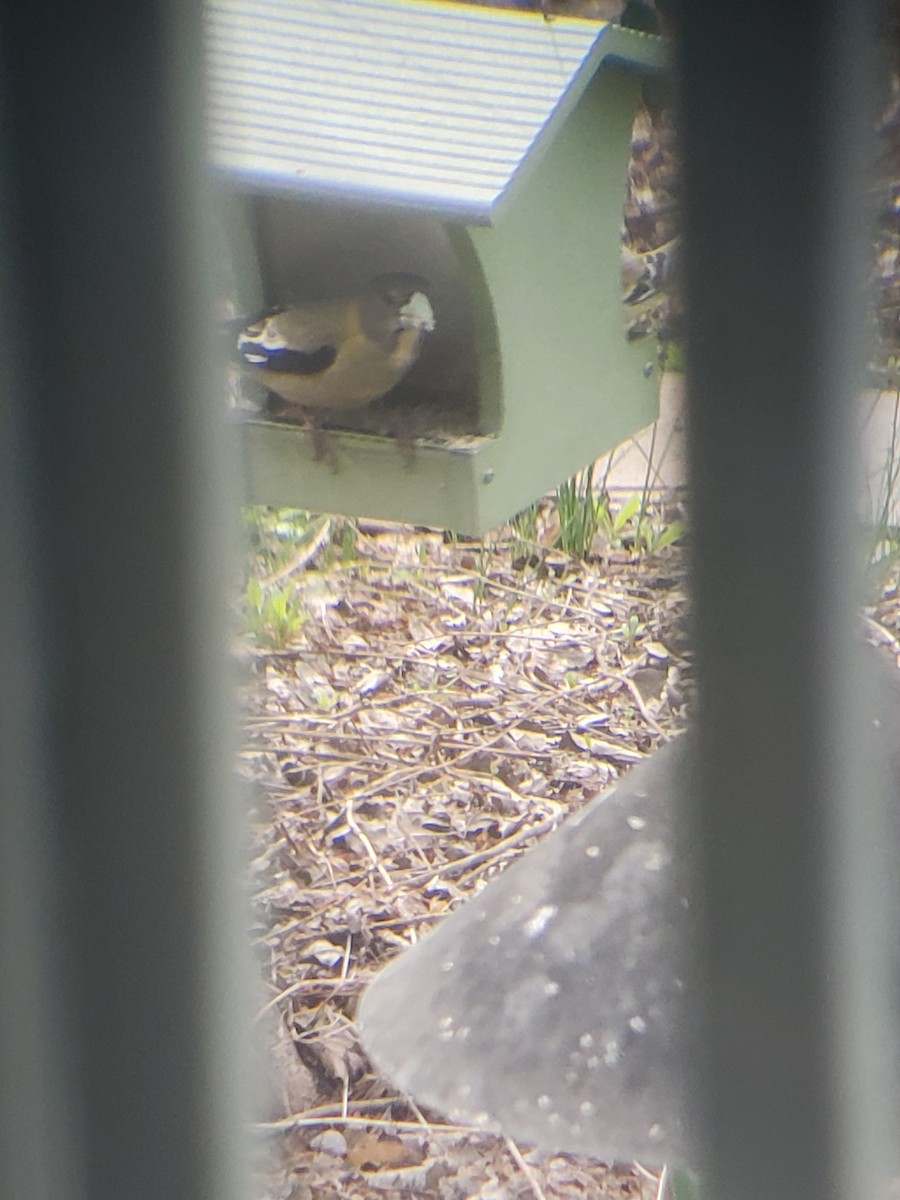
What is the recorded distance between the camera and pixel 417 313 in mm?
2273

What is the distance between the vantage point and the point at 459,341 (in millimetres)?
2287

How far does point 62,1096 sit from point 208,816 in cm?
12

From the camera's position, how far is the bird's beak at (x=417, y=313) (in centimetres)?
225

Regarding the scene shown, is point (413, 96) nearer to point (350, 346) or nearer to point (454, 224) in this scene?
point (454, 224)

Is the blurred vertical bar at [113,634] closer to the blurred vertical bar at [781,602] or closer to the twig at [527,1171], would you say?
the blurred vertical bar at [781,602]

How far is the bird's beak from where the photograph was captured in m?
2.25

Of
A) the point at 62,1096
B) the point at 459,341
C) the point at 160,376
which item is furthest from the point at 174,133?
the point at 459,341

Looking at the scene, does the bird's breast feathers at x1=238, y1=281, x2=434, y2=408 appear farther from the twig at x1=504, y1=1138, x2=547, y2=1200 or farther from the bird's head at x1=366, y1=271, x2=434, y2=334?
the twig at x1=504, y1=1138, x2=547, y2=1200

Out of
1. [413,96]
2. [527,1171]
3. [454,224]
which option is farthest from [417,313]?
[527,1171]

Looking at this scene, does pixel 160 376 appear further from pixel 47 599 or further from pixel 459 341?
pixel 459 341

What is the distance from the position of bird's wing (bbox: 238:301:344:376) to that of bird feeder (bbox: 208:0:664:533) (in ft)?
0.14

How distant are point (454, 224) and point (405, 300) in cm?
55

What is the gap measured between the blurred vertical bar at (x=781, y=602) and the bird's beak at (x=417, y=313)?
1.83 m

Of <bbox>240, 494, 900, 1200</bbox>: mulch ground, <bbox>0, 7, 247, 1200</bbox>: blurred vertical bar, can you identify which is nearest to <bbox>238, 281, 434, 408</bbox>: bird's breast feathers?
<bbox>240, 494, 900, 1200</bbox>: mulch ground
